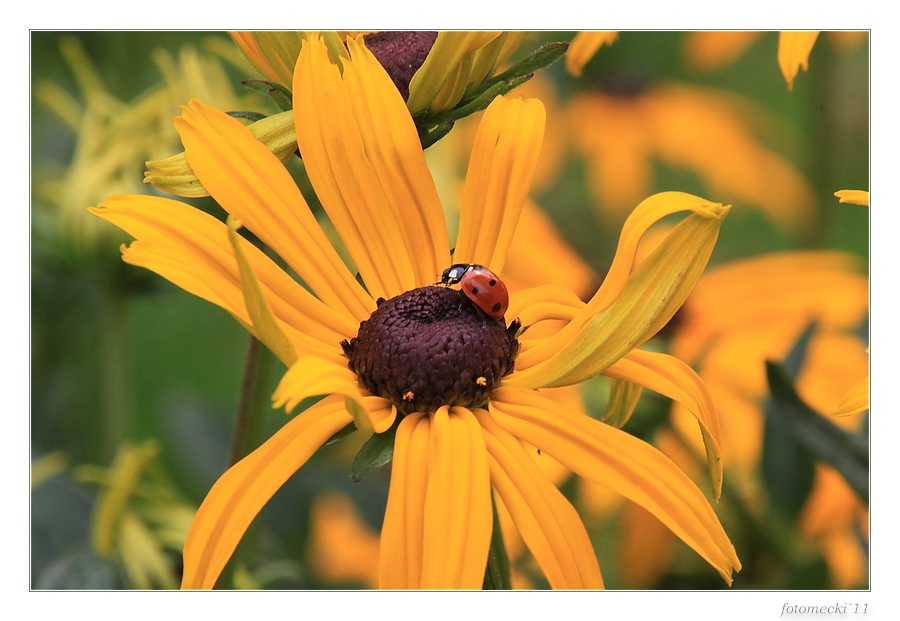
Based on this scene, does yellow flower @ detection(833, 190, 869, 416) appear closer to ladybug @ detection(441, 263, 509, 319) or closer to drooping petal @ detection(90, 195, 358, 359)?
ladybug @ detection(441, 263, 509, 319)

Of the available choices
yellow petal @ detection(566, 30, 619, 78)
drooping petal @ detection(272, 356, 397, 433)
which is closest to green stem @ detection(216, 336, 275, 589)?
drooping petal @ detection(272, 356, 397, 433)

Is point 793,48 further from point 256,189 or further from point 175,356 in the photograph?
point 175,356

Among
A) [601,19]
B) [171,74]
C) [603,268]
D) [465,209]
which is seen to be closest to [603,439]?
[465,209]

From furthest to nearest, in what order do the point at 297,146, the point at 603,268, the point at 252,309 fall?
the point at 603,268
the point at 297,146
the point at 252,309

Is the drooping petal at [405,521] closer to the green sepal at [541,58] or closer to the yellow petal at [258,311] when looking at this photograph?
the yellow petal at [258,311]

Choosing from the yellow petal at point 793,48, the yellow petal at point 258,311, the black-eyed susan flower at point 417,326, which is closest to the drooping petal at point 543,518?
the black-eyed susan flower at point 417,326

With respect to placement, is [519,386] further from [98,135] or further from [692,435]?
[98,135]
